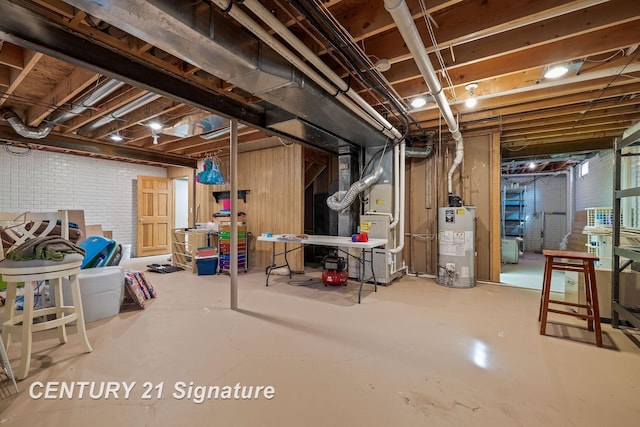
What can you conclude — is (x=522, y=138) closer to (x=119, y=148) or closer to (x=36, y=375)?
(x=36, y=375)

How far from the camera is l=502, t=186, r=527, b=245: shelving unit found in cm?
889

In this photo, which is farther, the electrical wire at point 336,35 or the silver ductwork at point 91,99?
the silver ductwork at point 91,99

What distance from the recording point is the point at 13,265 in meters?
1.94

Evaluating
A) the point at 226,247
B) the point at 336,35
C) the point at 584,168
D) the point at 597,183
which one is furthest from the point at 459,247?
the point at 584,168

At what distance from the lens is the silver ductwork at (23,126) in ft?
13.0

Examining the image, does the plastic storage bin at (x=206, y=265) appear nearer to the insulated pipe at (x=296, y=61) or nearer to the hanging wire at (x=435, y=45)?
the insulated pipe at (x=296, y=61)

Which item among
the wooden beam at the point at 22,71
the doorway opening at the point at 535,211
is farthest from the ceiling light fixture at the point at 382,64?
the doorway opening at the point at 535,211

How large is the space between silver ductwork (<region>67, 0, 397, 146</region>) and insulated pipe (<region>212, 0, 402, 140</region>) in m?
0.03

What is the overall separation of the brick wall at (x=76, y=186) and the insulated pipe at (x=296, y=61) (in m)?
6.78

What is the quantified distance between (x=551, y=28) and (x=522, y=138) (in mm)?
3429

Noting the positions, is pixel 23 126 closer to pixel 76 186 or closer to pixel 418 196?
pixel 76 186

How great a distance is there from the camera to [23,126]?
13.3 feet

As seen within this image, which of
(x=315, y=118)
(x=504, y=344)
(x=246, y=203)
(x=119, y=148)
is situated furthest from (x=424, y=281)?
(x=119, y=148)

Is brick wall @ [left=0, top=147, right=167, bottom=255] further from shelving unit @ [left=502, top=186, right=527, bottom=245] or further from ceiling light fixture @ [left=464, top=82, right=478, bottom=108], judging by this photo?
shelving unit @ [left=502, top=186, right=527, bottom=245]
